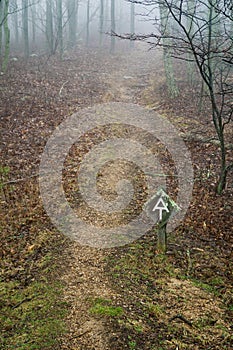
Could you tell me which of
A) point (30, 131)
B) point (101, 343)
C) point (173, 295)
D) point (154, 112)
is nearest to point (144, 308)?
point (173, 295)

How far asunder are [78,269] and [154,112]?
9.97 metres

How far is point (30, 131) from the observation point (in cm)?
1206

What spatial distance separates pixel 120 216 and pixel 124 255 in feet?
4.84

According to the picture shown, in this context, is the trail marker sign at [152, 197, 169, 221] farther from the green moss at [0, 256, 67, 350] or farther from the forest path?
the green moss at [0, 256, 67, 350]

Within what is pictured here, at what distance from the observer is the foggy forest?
452 centimetres

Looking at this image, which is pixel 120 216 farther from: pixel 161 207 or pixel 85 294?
pixel 85 294

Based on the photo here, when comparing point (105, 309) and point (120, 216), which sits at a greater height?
point (120, 216)

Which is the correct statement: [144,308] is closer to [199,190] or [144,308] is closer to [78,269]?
[78,269]

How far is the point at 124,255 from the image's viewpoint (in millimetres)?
6117

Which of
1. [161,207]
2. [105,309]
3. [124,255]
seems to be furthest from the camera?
[124,255]

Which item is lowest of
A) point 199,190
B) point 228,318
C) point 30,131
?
point 228,318

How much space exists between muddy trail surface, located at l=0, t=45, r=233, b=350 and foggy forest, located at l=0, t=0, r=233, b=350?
0.02m

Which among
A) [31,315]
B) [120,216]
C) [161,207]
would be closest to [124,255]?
[161,207]

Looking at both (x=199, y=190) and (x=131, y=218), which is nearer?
(x=131, y=218)
